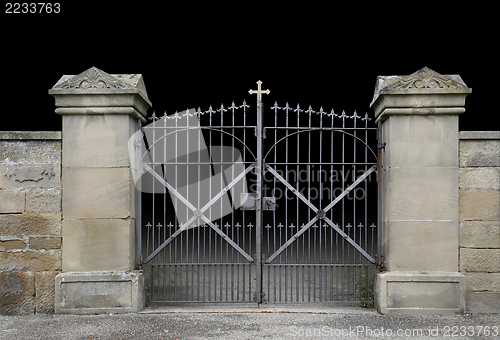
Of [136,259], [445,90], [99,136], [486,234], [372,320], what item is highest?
[445,90]

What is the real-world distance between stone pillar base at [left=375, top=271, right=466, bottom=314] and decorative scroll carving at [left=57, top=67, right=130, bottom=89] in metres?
3.34

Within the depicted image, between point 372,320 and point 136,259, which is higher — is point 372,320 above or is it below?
below

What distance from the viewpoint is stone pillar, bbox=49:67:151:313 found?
4.55m

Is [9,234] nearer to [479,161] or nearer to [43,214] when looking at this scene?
[43,214]

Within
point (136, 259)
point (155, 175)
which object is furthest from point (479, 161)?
point (136, 259)

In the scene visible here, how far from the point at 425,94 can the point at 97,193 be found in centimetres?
347

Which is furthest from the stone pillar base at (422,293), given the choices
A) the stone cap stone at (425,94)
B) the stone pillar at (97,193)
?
the stone pillar at (97,193)

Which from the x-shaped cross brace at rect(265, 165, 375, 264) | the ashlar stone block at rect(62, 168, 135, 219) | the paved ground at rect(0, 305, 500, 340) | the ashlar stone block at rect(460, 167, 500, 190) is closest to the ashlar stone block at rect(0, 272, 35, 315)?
the paved ground at rect(0, 305, 500, 340)

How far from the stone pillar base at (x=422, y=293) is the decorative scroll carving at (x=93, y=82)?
334cm

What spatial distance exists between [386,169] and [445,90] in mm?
970

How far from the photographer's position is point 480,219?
15.0ft

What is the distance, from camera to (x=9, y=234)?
4613 millimetres

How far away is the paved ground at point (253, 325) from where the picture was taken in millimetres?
3967

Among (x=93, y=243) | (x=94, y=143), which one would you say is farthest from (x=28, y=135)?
(x=93, y=243)
